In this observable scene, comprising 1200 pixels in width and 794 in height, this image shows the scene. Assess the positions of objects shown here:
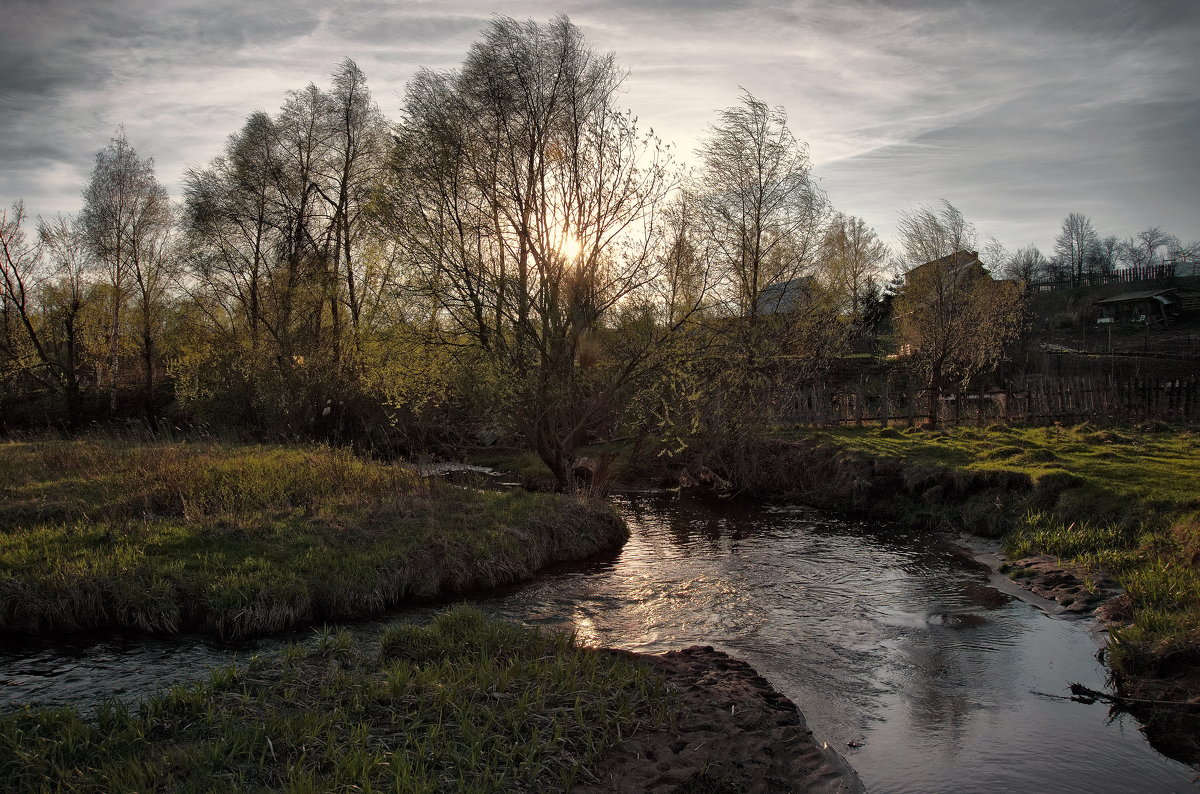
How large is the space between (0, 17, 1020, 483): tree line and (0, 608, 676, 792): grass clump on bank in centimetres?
1130

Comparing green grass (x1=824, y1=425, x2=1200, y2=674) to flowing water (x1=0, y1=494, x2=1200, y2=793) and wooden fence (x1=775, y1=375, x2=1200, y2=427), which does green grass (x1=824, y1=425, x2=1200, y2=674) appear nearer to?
flowing water (x1=0, y1=494, x2=1200, y2=793)

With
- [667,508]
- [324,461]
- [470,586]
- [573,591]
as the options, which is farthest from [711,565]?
[324,461]

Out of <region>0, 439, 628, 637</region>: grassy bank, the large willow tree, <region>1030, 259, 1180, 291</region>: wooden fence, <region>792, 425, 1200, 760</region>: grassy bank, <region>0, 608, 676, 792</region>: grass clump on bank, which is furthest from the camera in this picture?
<region>1030, 259, 1180, 291</region>: wooden fence

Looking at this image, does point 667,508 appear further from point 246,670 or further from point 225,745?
point 225,745

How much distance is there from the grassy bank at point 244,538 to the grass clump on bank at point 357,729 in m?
2.98

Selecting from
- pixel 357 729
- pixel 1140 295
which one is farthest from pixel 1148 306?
pixel 357 729

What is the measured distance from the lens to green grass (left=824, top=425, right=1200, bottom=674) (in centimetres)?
846

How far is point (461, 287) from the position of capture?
60.6 feet

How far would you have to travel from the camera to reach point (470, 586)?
1207cm

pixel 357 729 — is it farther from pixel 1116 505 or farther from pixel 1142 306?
pixel 1142 306

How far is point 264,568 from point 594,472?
38.0ft

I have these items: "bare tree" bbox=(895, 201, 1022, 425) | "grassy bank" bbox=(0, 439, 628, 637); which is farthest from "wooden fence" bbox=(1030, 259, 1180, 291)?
"grassy bank" bbox=(0, 439, 628, 637)

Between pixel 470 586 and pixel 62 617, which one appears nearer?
pixel 62 617

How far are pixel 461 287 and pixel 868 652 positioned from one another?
13.2 m
